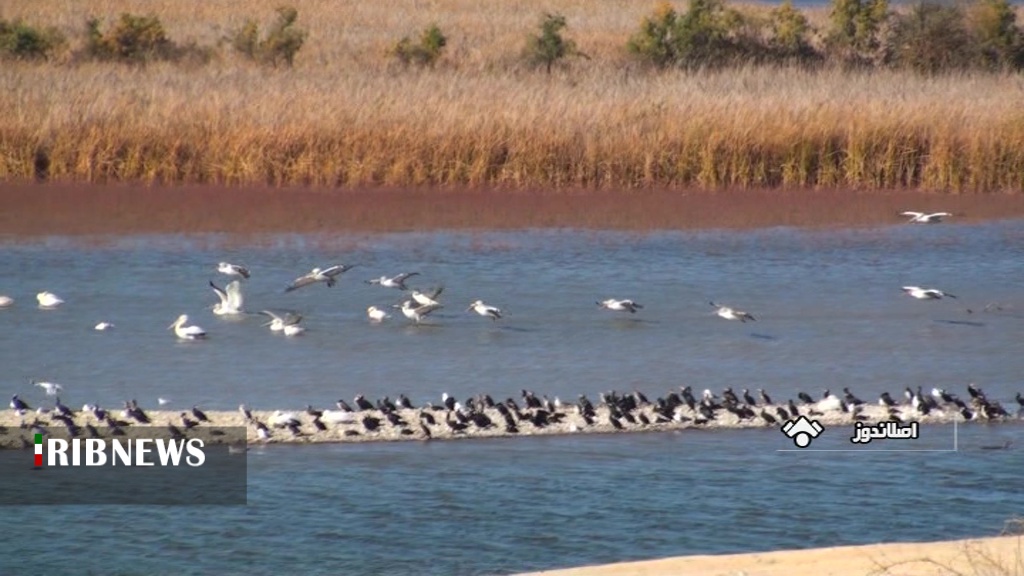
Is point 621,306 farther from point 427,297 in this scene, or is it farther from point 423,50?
point 423,50

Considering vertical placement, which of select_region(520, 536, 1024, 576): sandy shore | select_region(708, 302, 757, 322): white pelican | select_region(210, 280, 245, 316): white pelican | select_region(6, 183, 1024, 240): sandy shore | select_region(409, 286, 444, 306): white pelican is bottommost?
select_region(6, 183, 1024, 240): sandy shore

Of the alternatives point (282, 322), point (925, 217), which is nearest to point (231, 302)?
point (282, 322)

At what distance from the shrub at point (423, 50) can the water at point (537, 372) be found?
13.3m

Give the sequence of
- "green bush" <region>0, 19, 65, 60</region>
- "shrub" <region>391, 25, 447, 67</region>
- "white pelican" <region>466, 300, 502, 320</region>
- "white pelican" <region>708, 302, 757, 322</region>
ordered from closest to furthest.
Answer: "white pelican" <region>466, 300, 502, 320</region>
"white pelican" <region>708, 302, 757, 322</region>
"green bush" <region>0, 19, 65, 60</region>
"shrub" <region>391, 25, 447, 67</region>

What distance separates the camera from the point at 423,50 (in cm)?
3067

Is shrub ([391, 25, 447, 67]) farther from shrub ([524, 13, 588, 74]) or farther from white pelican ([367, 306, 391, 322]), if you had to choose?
white pelican ([367, 306, 391, 322])

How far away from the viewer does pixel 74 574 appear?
792cm

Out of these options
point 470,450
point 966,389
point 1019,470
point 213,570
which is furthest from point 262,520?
point 966,389

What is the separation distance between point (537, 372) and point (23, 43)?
62.5 feet

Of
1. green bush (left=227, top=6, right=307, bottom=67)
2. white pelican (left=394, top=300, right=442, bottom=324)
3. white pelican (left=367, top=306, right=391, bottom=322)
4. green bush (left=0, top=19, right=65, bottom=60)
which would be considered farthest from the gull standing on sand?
green bush (left=227, top=6, right=307, bottom=67)

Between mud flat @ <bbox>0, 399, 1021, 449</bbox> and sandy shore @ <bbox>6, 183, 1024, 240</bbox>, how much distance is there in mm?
7480

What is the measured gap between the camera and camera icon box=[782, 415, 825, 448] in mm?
10109

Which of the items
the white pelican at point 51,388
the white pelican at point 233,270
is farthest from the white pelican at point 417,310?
the white pelican at point 51,388

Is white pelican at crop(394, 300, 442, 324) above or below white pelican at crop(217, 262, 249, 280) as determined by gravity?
above
